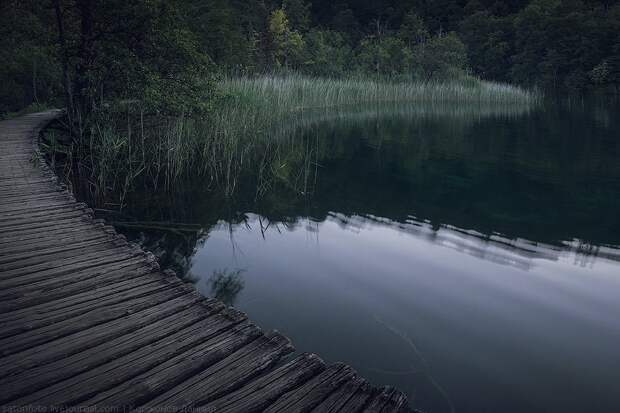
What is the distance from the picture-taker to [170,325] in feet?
8.95

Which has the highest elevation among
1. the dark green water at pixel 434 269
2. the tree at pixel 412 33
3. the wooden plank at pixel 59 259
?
the tree at pixel 412 33

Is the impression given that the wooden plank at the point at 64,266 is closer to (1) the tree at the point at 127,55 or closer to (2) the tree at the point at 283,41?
(1) the tree at the point at 127,55

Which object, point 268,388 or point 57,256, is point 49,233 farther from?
point 268,388

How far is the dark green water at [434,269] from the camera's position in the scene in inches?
124

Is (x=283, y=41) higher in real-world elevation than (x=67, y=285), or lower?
higher

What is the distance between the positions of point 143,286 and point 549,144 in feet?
44.4

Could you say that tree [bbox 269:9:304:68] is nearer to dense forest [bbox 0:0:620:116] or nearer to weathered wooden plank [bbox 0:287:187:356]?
dense forest [bbox 0:0:620:116]

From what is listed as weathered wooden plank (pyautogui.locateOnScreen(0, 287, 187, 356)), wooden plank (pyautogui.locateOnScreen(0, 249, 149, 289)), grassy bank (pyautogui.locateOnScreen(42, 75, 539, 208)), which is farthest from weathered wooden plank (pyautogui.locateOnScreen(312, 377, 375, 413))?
grassy bank (pyautogui.locateOnScreen(42, 75, 539, 208))

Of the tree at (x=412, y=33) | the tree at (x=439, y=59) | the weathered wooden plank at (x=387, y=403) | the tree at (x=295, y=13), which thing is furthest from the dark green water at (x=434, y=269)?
the tree at (x=295, y=13)

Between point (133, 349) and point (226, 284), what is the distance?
2.04 m

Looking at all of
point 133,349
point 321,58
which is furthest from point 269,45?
point 133,349

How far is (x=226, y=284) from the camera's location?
14.8 feet

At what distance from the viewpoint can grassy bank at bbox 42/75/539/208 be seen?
769 cm

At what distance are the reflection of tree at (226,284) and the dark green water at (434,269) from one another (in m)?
0.02
